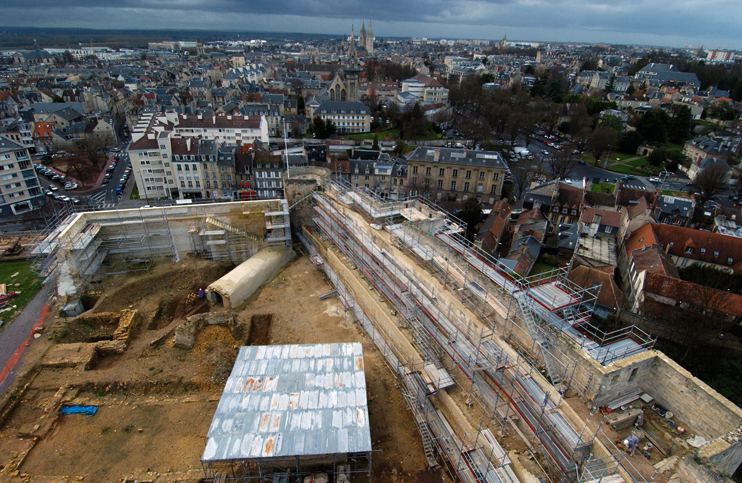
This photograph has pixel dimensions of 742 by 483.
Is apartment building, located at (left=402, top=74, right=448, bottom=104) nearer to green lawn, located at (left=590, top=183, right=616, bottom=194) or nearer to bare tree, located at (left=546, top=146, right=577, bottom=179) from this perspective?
bare tree, located at (left=546, top=146, right=577, bottom=179)

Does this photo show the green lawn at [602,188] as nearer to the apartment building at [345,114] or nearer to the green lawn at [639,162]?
the green lawn at [639,162]

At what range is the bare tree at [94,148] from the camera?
181 ft

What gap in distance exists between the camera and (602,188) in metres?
46.2

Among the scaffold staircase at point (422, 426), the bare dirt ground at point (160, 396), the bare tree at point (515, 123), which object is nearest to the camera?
the bare dirt ground at point (160, 396)

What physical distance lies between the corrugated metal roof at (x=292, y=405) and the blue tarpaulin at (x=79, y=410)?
669 centimetres

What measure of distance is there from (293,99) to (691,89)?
93.8 metres

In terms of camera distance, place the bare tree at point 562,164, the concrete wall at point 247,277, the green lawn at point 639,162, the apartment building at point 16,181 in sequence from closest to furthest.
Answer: the concrete wall at point 247,277 → the apartment building at point 16,181 → the bare tree at point 562,164 → the green lawn at point 639,162

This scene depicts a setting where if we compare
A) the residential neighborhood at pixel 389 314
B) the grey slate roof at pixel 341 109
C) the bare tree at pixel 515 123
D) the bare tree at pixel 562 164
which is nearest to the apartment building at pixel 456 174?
the residential neighborhood at pixel 389 314

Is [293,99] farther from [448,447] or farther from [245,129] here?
[448,447]

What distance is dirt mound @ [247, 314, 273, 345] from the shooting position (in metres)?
20.5

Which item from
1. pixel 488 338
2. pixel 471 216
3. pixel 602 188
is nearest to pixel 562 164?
pixel 602 188

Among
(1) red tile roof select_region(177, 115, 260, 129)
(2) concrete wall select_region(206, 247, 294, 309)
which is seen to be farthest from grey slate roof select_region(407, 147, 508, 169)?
(1) red tile roof select_region(177, 115, 260, 129)

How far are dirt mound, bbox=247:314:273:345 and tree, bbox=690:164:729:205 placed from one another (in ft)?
163

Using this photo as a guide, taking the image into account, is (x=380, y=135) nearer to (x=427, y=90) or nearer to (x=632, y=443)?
(x=427, y=90)
